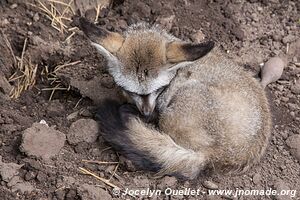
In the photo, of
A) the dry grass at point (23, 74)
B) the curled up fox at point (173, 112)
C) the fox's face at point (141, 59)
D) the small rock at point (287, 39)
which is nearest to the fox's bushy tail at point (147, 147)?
the curled up fox at point (173, 112)

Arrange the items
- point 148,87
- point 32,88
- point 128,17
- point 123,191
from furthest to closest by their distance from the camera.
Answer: point 128,17, point 32,88, point 148,87, point 123,191

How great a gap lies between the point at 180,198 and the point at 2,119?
1.67 m

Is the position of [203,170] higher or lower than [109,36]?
lower

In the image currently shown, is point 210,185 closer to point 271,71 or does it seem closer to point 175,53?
point 175,53

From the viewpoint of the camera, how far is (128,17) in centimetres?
606

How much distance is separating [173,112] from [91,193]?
3.65 feet

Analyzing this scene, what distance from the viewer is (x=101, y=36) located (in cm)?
487

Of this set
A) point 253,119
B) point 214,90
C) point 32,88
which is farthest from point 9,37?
point 253,119

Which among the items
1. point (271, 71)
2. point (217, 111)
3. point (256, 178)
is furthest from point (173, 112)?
point (271, 71)

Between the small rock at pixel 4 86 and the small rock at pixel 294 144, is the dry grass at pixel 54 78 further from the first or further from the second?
the small rock at pixel 294 144

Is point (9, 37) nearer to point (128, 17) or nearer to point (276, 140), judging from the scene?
point (128, 17)

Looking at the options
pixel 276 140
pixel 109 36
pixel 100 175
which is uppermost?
pixel 109 36

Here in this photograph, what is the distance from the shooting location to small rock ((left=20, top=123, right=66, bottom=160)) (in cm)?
472

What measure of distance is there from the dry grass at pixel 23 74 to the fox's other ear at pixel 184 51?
1.50m
